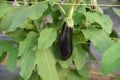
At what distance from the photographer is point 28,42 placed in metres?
1.47

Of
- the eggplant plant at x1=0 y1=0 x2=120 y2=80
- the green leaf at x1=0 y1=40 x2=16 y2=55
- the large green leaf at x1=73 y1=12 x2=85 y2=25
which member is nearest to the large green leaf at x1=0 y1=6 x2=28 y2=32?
the eggplant plant at x1=0 y1=0 x2=120 y2=80

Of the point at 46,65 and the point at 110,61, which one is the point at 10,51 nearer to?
the point at 46,65

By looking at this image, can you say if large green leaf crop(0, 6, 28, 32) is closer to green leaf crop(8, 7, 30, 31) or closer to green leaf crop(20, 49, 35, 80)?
green leaf crop(8, 7, 30, 31)

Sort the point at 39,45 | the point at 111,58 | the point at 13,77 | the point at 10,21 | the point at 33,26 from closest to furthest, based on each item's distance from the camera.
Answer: the point at 111,58 → the point at 39,45 → the point at 10,21 → the point at 33,26 → the point at 13,77

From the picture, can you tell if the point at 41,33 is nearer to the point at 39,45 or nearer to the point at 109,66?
the point at 39,45

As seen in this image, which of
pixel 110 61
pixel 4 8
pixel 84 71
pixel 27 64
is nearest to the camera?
pixel 110 61

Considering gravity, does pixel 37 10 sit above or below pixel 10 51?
above

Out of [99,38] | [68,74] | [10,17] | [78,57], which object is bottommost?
[68,74]

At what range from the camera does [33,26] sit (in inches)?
62.3

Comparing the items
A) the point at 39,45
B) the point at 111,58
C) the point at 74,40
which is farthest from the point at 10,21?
the point at 111,58

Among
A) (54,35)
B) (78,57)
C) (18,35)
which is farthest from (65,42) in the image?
(18,35)

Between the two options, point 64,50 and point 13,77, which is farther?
point 13,77

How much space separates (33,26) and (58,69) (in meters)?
0.26

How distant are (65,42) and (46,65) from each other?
15cm
